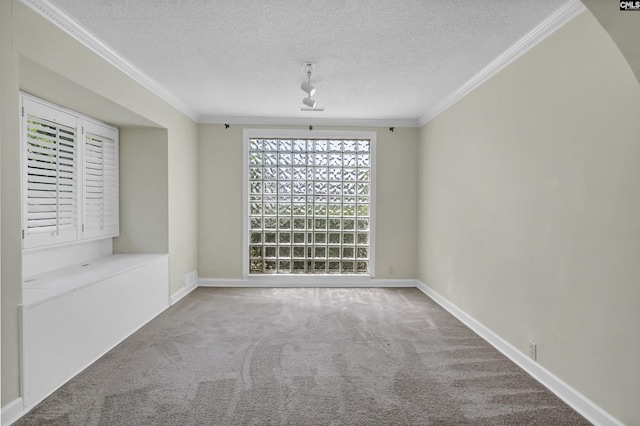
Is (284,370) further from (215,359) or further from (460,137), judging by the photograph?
(460,137)

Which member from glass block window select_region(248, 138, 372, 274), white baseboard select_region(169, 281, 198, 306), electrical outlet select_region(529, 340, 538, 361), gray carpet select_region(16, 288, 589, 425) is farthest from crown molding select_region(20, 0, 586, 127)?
gray carpet select_region(16, 288, 589, 425)

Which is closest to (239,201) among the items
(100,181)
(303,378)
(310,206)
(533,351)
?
(310,206)

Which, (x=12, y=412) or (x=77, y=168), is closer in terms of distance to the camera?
(x=12, y=412)

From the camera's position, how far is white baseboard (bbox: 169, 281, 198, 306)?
14.7ft

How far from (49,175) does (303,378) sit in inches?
106

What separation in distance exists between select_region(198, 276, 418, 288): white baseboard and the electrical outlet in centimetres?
279

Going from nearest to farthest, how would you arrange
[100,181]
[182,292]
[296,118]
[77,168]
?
1. [77,168]
2. [100,181]
3. [182,292]
4. [296,118]

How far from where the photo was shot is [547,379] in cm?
250

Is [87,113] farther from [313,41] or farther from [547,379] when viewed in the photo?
[547,379]

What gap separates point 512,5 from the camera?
2303 millimetres

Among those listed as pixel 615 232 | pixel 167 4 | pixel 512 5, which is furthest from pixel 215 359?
pixel 512 5

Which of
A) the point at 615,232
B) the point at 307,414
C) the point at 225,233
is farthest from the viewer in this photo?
the point at 225,233

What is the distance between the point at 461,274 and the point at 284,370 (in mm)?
2240

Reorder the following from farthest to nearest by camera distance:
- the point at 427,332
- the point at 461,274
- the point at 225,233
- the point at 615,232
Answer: the point at 225,233 → the point at 461,274 → the point at 427,332 → the point at 615,232
